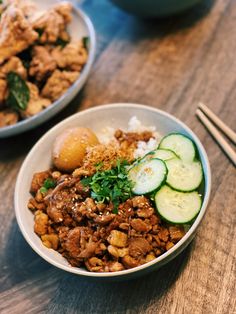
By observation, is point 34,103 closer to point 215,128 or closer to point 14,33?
point 14,33

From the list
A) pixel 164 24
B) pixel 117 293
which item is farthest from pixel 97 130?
pixel 164 24

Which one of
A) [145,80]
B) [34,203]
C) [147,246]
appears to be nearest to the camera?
[147,246]

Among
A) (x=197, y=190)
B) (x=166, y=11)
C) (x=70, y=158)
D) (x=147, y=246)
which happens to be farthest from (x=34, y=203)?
(x=166, y=11)

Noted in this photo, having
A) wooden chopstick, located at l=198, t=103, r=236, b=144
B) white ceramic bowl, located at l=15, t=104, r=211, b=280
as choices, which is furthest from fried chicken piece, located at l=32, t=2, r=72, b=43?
wooden chopstick, located at l=198, t=103, r=236, b=144

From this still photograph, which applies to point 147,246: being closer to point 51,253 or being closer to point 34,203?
point 51,253

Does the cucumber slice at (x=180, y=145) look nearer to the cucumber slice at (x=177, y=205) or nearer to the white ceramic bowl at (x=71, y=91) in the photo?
the cucumber slice at (x=177, y=205)
